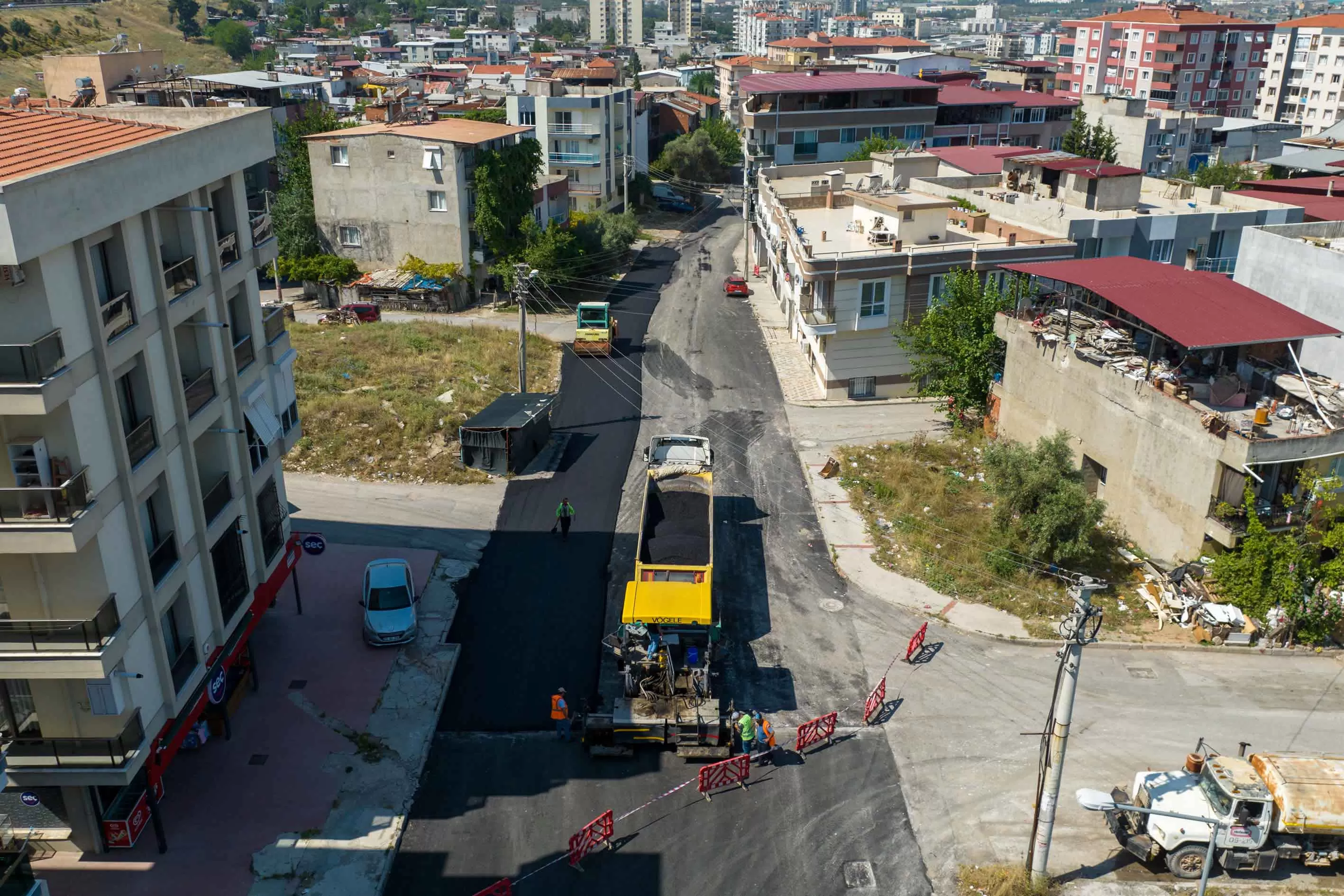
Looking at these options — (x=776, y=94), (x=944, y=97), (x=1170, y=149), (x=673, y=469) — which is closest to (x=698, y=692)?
(x=673, y=469)

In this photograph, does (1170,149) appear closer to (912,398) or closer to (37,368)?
(912,398)

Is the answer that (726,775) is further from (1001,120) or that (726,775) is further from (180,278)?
(1001,120)

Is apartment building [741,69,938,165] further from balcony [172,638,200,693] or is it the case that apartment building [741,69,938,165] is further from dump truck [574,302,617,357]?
balcony [172,638,200,693]

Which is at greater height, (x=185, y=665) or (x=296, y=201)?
(x=296, y=201)

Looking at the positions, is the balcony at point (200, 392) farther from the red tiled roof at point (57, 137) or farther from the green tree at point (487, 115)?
the green tree at point (487, 115)

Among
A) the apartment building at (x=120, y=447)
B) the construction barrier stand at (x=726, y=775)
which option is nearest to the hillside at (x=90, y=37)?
the apartment building at (x=120, y=447)

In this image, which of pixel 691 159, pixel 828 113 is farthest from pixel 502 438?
pixel 691 159

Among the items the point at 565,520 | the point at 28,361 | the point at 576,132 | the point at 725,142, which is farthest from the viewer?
the point at 725,142
